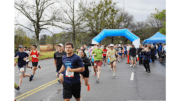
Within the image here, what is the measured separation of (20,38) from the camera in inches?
941

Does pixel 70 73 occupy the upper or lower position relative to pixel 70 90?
upper

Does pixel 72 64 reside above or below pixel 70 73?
above

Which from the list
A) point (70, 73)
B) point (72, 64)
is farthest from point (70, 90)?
point (72, 64)

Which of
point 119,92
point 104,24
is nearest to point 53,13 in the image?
point 104,24

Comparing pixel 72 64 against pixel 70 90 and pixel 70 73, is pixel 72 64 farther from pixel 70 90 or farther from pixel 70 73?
pixel 70 90

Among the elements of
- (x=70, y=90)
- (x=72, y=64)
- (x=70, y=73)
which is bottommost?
(x=70, y=90)

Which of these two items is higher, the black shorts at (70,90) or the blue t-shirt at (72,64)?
the blue t-shirt at (72,64)

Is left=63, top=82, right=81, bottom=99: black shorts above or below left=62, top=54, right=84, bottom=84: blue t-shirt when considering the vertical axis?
below

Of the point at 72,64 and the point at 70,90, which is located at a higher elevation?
the point at 72,64
